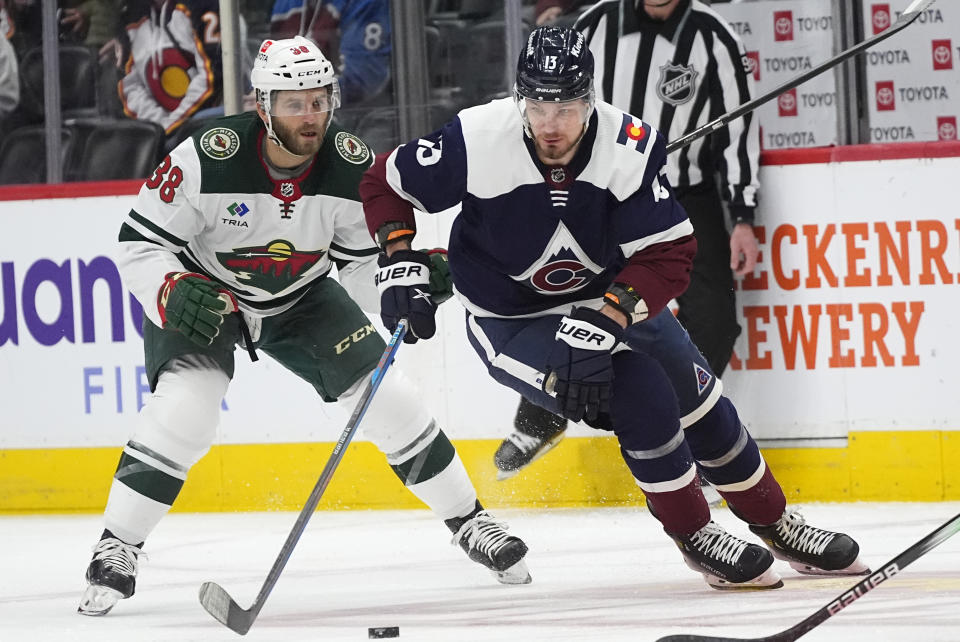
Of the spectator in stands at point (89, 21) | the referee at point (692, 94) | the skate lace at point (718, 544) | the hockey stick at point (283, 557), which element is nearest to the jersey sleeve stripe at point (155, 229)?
the hockey stick at point (283, 557)

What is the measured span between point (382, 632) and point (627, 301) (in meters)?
0.75

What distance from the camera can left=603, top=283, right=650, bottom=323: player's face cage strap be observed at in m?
2.85

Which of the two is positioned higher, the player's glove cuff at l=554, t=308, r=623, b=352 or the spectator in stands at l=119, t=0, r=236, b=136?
the spectator in stands at l=119, t=0, r=236, b=136

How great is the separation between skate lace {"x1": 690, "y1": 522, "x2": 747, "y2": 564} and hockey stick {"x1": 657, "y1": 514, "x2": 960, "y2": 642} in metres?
0.49

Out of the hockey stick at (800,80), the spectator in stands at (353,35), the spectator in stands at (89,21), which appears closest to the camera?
the hockey stick at (800,80)

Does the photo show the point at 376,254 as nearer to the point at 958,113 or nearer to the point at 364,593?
the point at 364,593

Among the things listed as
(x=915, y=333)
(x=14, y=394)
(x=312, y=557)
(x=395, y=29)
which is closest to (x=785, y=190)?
(x=915, y=333)

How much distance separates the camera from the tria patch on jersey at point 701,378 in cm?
306

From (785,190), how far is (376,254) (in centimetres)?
139

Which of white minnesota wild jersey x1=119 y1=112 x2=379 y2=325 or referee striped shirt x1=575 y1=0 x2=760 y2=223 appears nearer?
white minnesota wild jersey x1=119 y1=112 x2=379 y2=325

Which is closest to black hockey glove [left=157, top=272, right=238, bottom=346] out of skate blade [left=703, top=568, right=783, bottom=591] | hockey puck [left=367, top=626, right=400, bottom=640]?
hockey puck [left=367, top=626, right=400, bottom=640]

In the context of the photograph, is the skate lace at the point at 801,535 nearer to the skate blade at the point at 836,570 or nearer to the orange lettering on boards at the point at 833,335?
the skate blade at the point at 836,570

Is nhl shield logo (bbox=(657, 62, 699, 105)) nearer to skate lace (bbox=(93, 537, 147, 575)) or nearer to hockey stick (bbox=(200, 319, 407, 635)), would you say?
hockey stick (bbox=(200, 319, 407, 635))

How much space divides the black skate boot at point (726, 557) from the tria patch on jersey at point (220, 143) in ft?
Answer: 4.03
